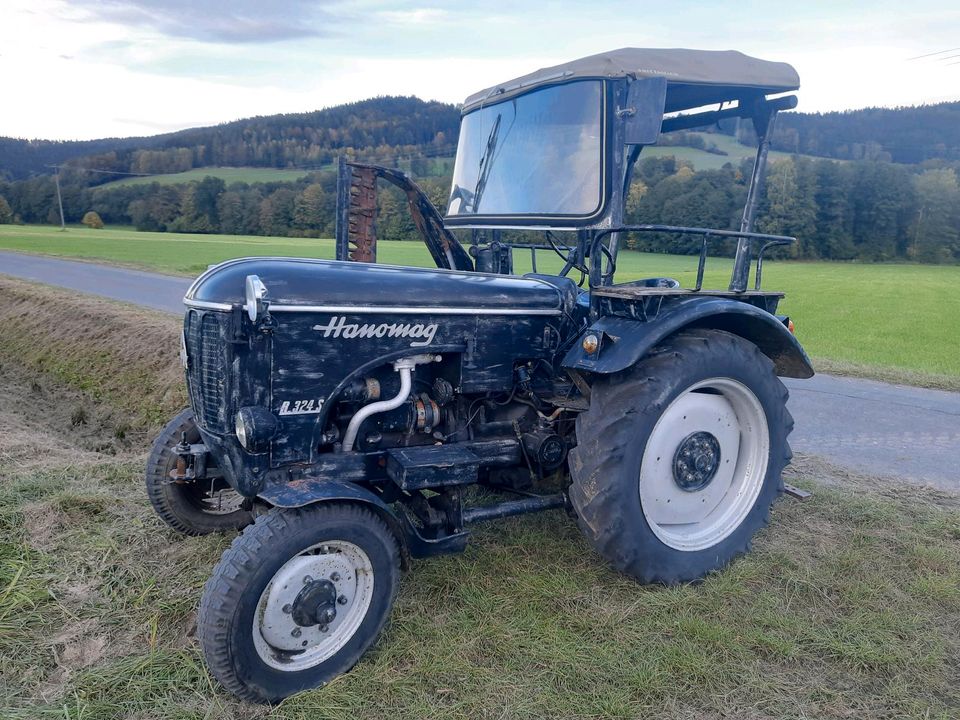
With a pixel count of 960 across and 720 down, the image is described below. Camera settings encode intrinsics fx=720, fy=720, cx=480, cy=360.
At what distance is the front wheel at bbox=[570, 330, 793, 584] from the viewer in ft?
11.0

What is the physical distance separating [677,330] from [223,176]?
5590cm

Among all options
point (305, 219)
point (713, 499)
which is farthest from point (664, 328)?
point (305, 219)

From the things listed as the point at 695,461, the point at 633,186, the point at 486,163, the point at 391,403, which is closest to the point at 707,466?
the point at 695,461

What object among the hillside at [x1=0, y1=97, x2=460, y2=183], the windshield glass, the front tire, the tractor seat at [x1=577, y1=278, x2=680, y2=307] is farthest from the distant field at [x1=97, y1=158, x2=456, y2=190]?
the front tire

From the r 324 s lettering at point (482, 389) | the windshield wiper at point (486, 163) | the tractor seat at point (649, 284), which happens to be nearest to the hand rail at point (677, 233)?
the r 324 s lettering at point (482, 389)

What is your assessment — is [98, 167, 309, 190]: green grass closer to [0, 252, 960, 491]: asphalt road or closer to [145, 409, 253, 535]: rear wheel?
[0, 252, 960, 491]: asphalt road

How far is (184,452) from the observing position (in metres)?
3.53

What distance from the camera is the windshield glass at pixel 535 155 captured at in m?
3.79

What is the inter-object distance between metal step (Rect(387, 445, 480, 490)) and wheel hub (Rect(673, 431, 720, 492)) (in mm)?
1106

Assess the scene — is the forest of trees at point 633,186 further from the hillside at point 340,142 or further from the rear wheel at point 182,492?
the rear wheel at point 182,492

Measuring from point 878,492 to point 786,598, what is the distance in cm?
198

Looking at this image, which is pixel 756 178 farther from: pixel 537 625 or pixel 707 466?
pixel 537 625

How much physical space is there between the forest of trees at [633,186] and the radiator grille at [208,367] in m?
2.17

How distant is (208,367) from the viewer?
301cm
